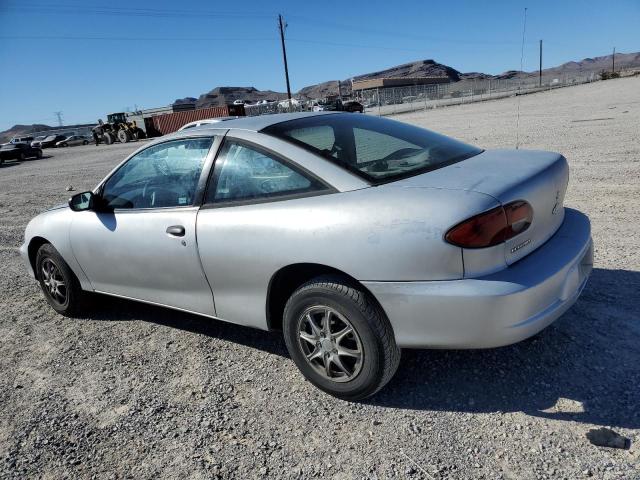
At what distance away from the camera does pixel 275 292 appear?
2906 mm

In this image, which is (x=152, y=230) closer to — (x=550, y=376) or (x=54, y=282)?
(x=54, y=282)

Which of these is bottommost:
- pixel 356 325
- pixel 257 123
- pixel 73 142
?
pixel 73 142

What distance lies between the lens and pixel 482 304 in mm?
2238

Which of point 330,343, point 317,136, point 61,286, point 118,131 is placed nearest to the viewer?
point 330,343

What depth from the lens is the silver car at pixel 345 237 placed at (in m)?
2.30

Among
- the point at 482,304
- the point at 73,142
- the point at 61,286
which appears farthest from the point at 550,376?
the point at 73,142

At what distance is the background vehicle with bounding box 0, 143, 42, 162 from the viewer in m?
32.1

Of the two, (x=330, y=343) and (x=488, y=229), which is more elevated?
(x=488, y=229)

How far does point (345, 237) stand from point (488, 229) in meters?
0.66

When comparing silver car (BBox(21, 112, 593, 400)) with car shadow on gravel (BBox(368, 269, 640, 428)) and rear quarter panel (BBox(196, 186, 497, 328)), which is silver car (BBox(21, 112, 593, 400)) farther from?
car shadow on gravel (BBox(368, 269, 640, 428))

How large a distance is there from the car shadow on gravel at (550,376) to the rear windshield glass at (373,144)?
1.17m

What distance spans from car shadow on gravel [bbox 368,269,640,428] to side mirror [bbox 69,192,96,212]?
2.51m

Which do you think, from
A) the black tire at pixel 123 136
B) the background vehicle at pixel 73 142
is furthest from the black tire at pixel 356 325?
the background vehicle at pixel 73 142

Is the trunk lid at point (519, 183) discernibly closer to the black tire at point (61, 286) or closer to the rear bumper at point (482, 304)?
the rear bumper at point (482, 304)
